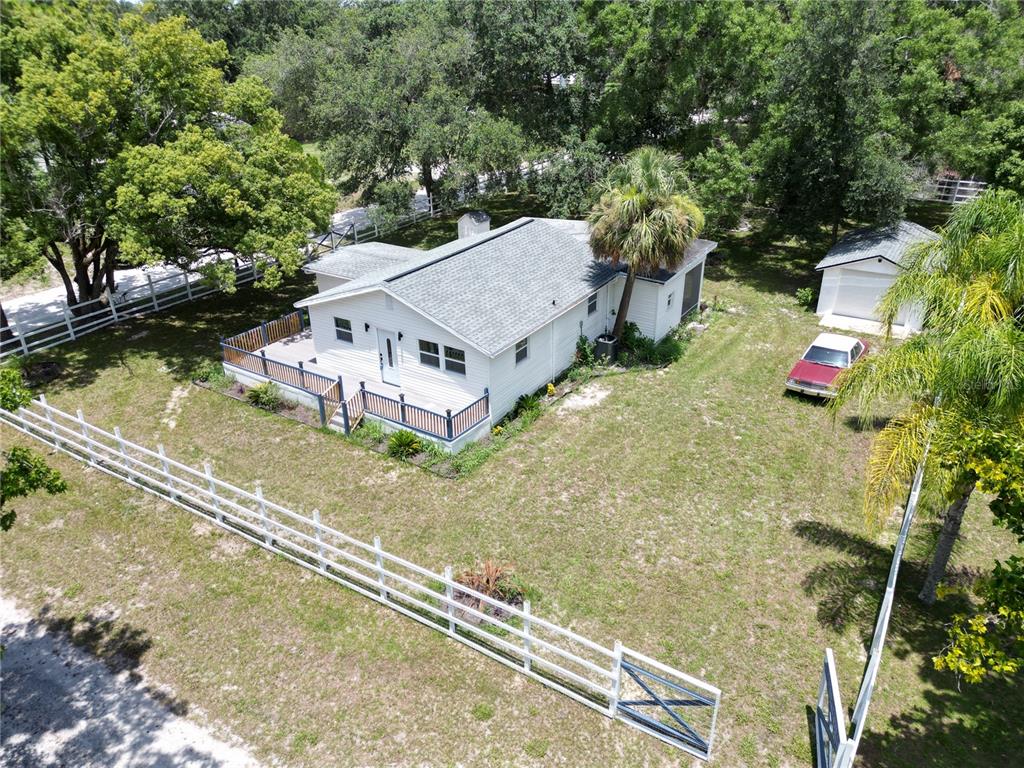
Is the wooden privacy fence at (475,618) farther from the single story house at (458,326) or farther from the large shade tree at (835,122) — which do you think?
the large shade tree at (835,122)

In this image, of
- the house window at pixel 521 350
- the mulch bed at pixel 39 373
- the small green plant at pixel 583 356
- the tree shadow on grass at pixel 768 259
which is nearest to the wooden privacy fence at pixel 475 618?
the mulch bed at pixel 39 373

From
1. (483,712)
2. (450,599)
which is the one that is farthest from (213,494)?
(483,712)

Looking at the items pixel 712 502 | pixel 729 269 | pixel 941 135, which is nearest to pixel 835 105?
pixel 941 135

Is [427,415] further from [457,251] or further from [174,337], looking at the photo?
[174,337]

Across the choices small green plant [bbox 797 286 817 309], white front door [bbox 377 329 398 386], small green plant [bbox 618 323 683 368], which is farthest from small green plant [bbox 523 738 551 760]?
small green plant [bbox 797 286 817 309]

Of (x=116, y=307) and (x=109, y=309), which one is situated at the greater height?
(x=109, y=309)

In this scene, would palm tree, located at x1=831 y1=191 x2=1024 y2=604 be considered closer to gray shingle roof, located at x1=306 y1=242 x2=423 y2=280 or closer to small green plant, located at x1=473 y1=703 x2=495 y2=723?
small green plant, located at x1=473 y1=703 x2=495 y2=723
